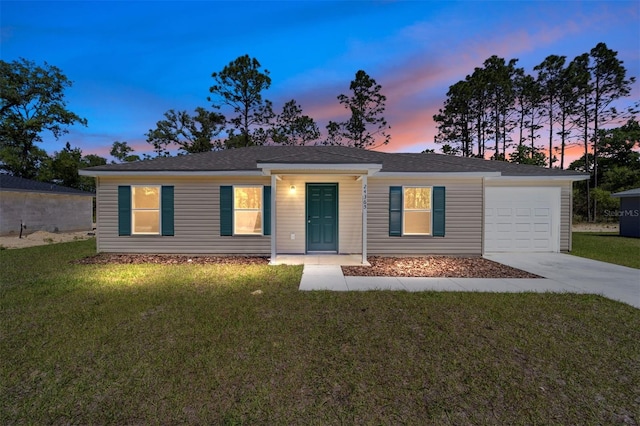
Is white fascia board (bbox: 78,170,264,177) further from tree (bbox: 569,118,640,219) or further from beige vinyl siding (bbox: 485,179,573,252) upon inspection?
tree (bbox: 569,118,640,219)

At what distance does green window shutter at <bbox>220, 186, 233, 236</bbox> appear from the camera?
8641mm

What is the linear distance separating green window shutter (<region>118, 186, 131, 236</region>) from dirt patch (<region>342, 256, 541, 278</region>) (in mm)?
6989

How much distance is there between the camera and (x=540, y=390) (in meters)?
2.41

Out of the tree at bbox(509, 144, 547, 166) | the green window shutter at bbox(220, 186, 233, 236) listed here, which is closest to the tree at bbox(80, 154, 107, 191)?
the green window shutter at bbox(220, 186, 233, 236)

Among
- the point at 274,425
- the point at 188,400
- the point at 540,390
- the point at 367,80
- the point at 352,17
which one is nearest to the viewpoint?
the point at 274,425

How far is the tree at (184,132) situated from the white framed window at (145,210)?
15.5 meters

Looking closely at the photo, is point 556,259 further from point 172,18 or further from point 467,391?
point 172,18

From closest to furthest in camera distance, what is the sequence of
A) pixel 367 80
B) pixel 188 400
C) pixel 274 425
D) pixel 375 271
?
pixel 274 425 → pixel 188 400 → pixel 375 271 → pixel 367 80

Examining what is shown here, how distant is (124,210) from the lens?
8680mm

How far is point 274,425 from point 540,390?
2.31 m

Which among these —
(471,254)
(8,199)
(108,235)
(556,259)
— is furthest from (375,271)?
(8,199)

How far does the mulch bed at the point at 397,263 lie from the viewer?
6.55 meters

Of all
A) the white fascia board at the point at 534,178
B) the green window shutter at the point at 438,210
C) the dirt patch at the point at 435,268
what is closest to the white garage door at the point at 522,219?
the white fascia board at the point at 534,178

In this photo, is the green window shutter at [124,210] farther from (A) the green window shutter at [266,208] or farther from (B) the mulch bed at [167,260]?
(A) the green window shutter at [266,208]
